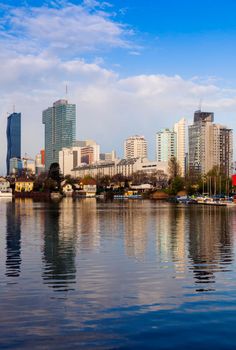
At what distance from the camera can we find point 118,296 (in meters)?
15.9

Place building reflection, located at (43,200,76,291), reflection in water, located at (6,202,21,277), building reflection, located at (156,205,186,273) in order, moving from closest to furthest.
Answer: building reflection, located at (43,200,76,291) → reflection in water, located at (6,202,21,277) → building reflection, located at (156,205,186,273)

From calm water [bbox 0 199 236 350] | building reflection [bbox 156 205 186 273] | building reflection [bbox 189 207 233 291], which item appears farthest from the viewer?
building reflection [bbox 156 205 186 273]

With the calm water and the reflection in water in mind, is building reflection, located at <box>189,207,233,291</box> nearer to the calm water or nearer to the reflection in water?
the calm water

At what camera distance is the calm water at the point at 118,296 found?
11.8m

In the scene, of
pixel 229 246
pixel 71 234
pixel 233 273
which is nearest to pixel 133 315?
pixel 233 273

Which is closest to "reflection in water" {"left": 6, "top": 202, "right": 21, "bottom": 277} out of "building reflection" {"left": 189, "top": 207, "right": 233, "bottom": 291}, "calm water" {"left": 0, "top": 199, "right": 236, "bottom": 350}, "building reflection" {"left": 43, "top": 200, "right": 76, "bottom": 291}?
"calm water" {"left": 0, "top": 199, "right": 236, "bottom": 350}

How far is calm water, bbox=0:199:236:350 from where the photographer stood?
11828 millimetres

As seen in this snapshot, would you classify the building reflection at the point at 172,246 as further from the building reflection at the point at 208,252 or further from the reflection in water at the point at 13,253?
the reflection in water at the point at 13,253

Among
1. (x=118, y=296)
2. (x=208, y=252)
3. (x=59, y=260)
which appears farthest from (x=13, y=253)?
(x=118, y=296)

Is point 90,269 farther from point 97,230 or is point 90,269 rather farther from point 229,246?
point 97,230

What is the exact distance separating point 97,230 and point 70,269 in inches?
746

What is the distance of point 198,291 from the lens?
1658cm

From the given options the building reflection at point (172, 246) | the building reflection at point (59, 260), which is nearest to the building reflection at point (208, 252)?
the building reflection at point (172, 246)

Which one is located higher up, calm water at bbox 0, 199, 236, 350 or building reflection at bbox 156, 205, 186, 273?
building reflection at bbox 156, 205, 186, 273
